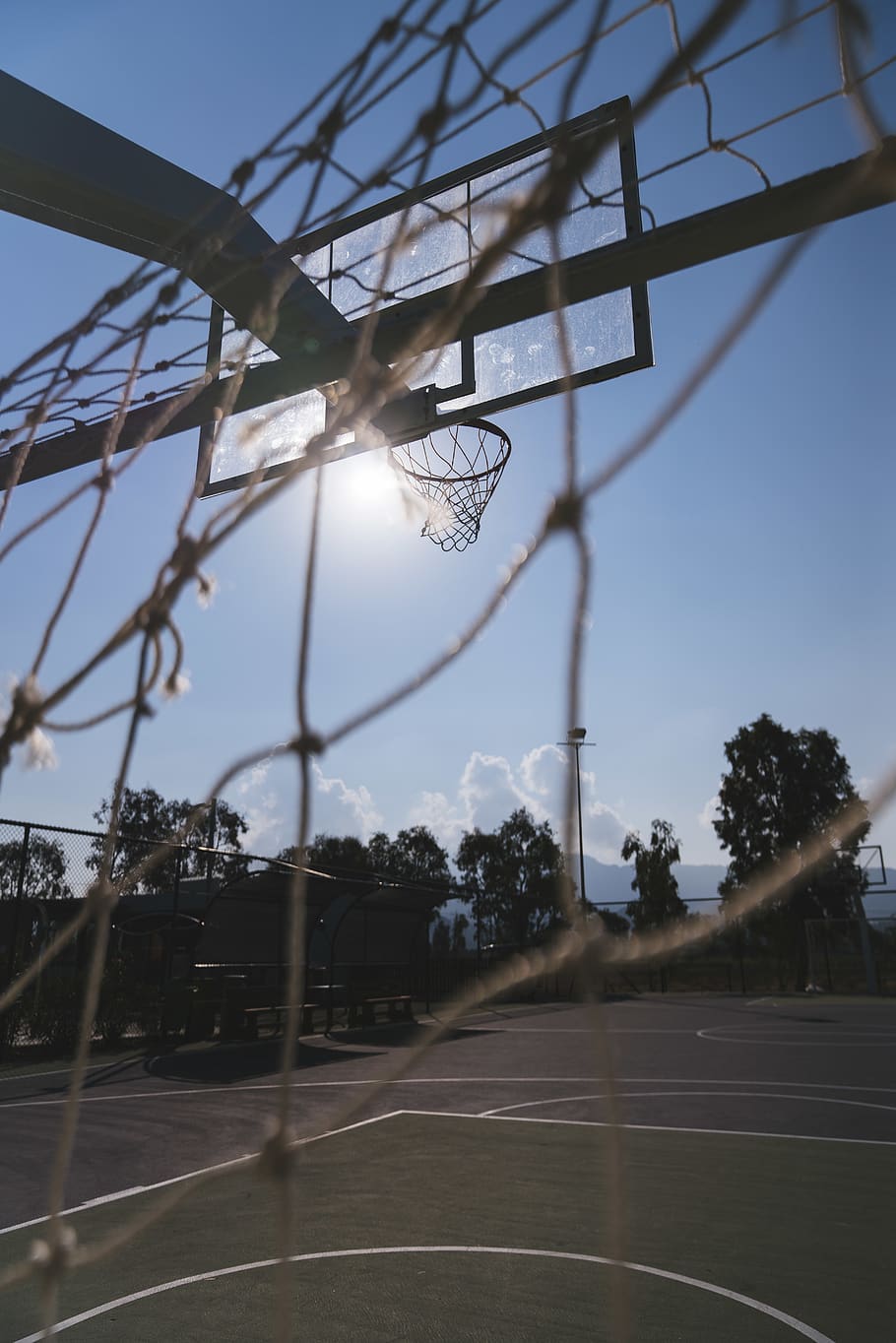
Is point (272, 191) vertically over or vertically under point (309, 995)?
over

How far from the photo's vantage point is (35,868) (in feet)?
37.2

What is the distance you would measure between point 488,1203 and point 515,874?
134 ft

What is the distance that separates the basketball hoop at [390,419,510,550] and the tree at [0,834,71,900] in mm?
7994

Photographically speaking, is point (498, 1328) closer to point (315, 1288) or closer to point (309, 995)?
point (315, 1288)

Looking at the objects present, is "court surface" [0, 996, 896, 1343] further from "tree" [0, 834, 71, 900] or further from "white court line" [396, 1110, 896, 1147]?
"tree" [0, 834, 71, 900]

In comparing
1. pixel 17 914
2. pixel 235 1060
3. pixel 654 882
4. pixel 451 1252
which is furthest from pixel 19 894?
pixel 654 882

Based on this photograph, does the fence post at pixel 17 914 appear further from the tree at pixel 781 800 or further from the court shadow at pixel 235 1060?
the tree at pixel 781 800

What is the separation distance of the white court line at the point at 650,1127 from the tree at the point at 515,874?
1700 cm

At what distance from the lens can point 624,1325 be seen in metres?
1.11

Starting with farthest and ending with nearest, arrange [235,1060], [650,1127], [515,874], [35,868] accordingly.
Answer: [515,874]
[35,868]
[235,1060]
[650,1127]

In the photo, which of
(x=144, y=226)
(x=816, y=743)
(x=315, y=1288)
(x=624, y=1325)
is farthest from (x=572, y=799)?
(x=816, y=743)

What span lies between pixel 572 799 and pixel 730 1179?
4.22 m

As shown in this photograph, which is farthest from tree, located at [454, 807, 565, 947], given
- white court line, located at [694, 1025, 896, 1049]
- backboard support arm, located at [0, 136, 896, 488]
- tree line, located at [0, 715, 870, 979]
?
backboard support arm, located at [0, 136, 896, 488]

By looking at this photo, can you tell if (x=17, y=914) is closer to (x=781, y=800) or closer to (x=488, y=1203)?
(x=488, y=1203)
